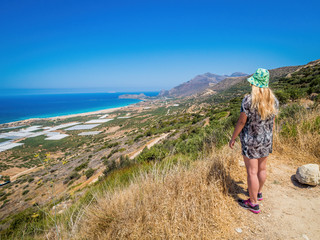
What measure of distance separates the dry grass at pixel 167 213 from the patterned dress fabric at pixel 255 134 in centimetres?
79

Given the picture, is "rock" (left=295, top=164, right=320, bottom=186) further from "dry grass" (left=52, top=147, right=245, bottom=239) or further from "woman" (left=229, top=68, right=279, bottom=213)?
"dry grass" (left=52, top=147, right=245, bottom=239)

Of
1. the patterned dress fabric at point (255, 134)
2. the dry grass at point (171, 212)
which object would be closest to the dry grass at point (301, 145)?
the dry grass at point (171, 212)

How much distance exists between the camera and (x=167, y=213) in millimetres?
1928

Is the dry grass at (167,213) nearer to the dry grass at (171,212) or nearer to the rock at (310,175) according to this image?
the dry grass at (171,212)

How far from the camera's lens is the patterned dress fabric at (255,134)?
81.7 inches

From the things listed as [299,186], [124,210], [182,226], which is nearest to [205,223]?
[182,226]

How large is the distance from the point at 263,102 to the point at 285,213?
1709 mm

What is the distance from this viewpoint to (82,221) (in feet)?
7.41

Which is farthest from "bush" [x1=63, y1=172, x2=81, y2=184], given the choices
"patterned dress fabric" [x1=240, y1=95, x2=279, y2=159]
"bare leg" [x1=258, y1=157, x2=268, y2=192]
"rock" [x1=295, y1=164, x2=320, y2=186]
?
"rock" [x1=295, y1=164, x2=320, y2=186]

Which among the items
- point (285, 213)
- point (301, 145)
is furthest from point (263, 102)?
point (301, 145)

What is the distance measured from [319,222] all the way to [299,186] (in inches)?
33.9

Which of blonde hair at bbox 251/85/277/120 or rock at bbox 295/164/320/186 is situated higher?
blonde hair at bbox 251/85/277/120

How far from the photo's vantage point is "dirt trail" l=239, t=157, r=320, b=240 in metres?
1.84

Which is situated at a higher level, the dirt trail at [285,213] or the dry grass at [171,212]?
the dry grass at [171,212]
